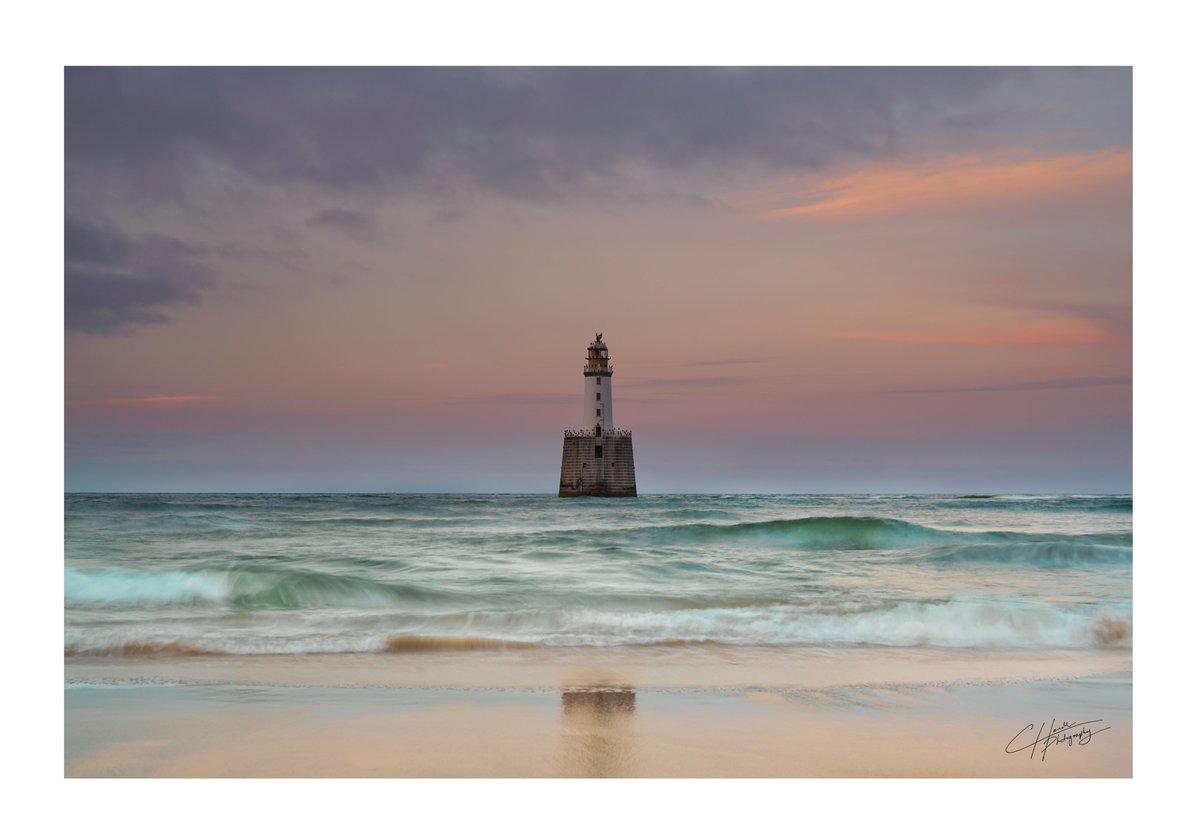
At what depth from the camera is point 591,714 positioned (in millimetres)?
3908

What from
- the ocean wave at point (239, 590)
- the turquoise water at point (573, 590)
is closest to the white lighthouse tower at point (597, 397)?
the turquoise water at point (573, 590)

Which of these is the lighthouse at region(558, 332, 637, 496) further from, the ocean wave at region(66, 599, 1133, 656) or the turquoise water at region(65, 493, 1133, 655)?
the ocean wave at region(66, 599, 1133, 656)

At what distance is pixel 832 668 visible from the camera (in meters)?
4.93

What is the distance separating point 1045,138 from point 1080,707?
399 cm

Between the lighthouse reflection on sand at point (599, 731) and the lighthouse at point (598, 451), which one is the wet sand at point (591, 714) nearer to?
the lighthouse reflection on sand at point (599, 731)

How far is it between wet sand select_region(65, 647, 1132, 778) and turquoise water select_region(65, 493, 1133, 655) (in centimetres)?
56

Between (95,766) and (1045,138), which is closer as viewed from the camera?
(95,766)

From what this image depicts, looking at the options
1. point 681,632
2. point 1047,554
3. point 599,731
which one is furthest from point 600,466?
point 599,731
